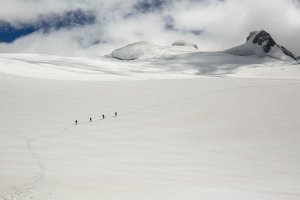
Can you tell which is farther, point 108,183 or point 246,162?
point 246,162

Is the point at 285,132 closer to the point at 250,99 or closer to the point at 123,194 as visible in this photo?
the point at 250,99

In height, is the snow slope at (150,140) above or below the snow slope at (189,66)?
below

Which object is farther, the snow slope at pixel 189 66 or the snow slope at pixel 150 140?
the snow slope at pixel 189 66

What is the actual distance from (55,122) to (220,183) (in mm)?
21401

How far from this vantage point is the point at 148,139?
30719mm

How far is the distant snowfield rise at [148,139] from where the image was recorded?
1513 cm

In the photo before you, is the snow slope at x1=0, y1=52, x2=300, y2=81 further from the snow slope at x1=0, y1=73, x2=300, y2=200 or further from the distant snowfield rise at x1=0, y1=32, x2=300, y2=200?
the snow slope at x1=0, y1=73, x2=300, y2=200

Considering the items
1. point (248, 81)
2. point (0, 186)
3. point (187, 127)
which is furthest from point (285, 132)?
point (0, 186)

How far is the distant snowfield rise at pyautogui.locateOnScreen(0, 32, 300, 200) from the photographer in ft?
49.6

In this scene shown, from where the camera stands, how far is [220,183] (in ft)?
57.7

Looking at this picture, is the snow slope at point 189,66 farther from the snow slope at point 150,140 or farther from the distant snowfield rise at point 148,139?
the snow slope at point 150,140

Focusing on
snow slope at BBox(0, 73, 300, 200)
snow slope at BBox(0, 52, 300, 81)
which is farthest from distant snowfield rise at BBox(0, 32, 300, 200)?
snow slope at BBox(0, 52, 300, 81)

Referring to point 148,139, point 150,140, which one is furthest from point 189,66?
point 150,140

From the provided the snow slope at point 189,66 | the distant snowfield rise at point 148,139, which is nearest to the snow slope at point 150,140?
the distant snowfield rise at point 148,139
